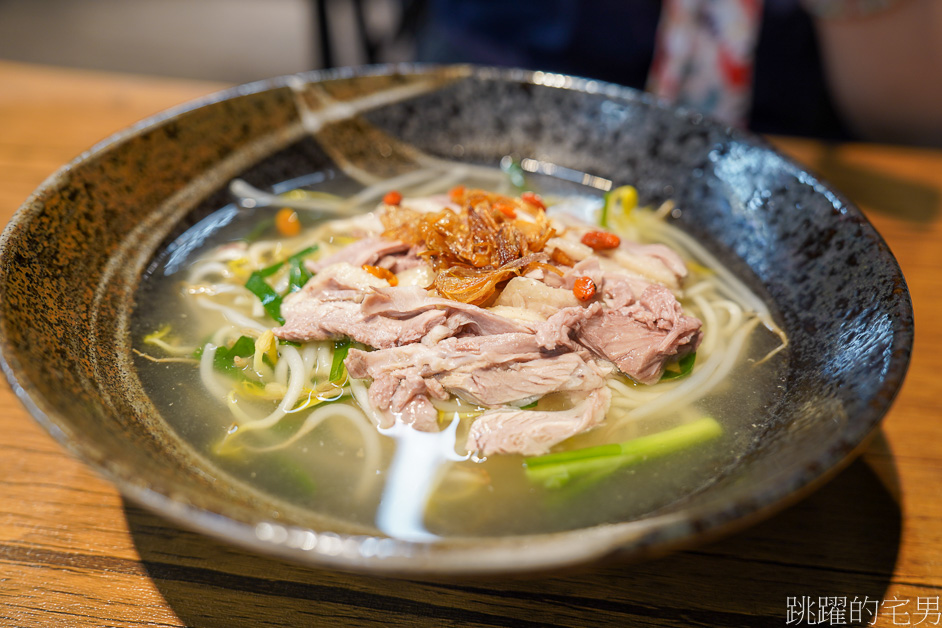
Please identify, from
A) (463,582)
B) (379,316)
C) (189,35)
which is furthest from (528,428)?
(189,35)

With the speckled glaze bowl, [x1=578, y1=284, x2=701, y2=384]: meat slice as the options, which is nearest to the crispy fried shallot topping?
[x1=578, y1=284, x2=701, y2=384]: meat slice

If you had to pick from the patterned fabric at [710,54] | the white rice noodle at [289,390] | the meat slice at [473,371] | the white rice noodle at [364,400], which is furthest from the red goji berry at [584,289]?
the patterned fabric at [710,54]

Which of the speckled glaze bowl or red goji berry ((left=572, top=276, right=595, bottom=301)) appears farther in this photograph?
red goji berry ((left=572, top=276, right=595, bottom=301))

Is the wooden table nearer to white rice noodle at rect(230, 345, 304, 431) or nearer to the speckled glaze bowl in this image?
the speckled glaze bowl

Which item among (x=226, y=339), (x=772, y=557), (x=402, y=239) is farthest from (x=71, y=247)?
(x=772, y=557)

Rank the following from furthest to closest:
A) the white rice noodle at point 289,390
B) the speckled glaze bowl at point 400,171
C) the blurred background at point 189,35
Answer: the blurred background at point 189,35 → the white rice noodle at point 289,390 → the speckled glaze bowl at point 400,171

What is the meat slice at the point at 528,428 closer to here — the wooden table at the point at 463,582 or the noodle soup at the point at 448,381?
the noodle soup at the point at 448,381

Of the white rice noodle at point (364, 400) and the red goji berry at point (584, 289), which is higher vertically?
the red goji berry at point (584, 289)
